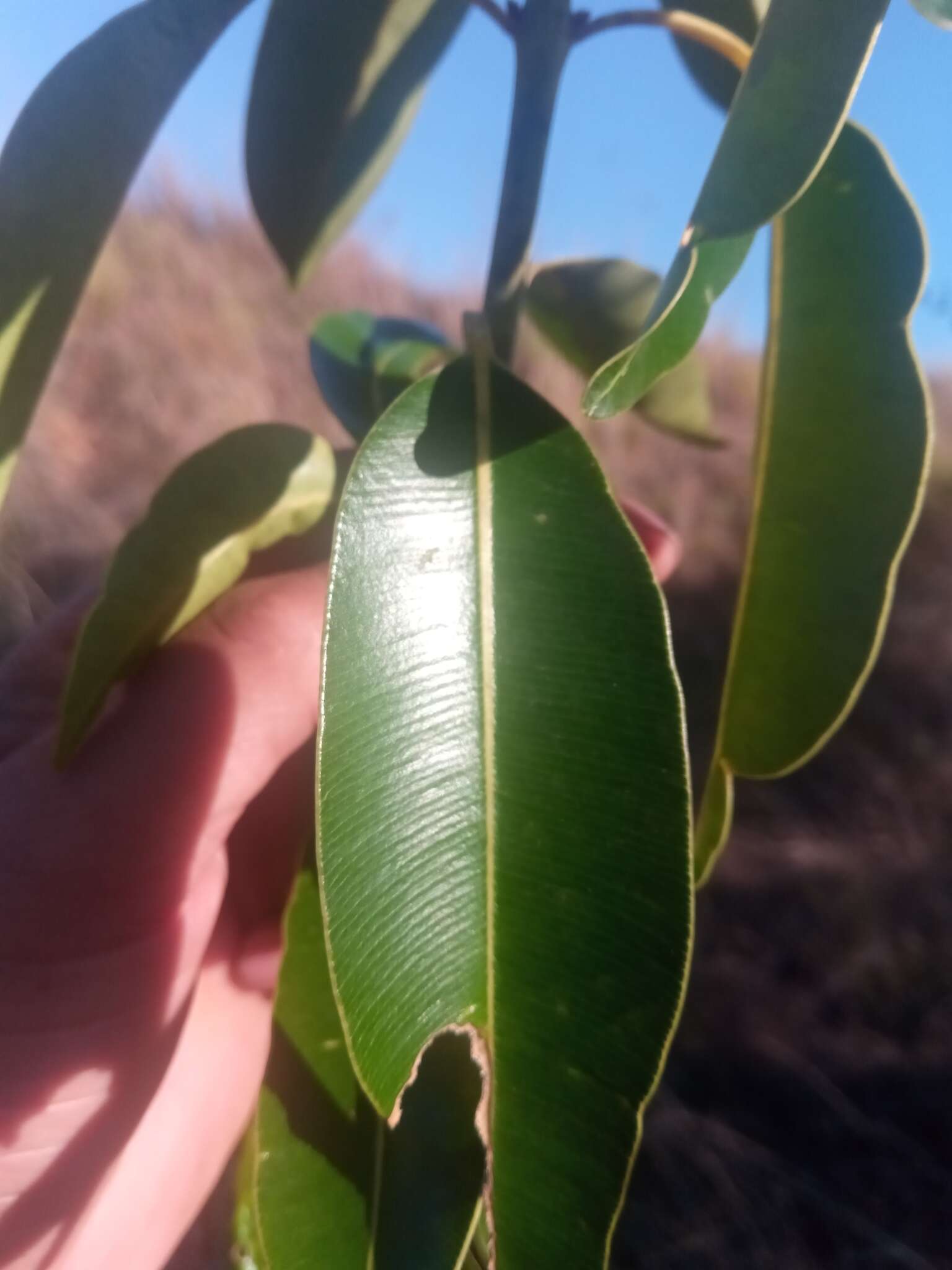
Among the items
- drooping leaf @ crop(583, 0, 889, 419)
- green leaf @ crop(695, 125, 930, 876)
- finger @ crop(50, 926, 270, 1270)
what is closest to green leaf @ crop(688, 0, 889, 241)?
drooping leaf @ crop(583, 0, 889, 419)

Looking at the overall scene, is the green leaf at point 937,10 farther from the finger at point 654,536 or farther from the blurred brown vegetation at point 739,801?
the blurred brown vegetation at point 739,801

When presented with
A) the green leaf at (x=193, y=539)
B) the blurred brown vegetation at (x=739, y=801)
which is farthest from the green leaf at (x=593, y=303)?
the blurred brown vegetation at (x=739, y=801)

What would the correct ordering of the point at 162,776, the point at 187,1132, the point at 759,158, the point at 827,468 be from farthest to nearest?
the point at 187,1132
the point at 162,776
the point at 827,468
the point at 759,158

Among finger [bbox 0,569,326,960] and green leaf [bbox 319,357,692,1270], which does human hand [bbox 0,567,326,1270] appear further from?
green leaf [bbox 319,357,692,1270]

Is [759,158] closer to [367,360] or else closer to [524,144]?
[524,144]

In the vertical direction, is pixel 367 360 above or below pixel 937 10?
below

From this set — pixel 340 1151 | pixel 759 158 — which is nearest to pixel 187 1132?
pixel 340 1151
